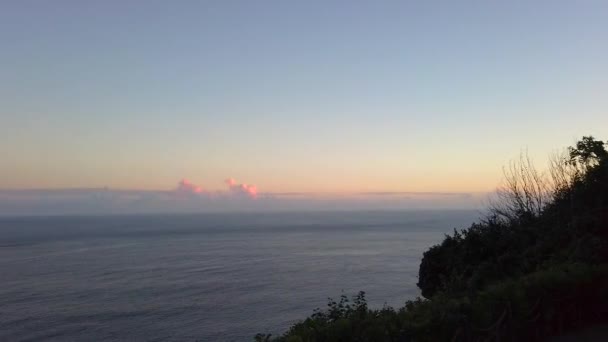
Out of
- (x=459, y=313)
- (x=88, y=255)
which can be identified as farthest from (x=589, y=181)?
(x=88, y=255)

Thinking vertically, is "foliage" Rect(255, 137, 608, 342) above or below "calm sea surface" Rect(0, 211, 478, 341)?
above

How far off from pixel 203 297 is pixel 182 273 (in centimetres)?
1854

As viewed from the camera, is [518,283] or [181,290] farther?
[181,290]

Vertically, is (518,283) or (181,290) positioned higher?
(518,283)

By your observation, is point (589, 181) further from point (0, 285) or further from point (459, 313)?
point (0, 285)

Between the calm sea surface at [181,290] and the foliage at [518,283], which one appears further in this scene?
the calm sea surface at [181,290]

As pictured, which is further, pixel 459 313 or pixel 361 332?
pixel 459 313

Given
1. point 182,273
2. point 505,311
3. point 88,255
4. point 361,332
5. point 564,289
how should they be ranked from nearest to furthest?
point 361,332 < point 505,311 < point 564,289 < point 182,273 < point 88,255

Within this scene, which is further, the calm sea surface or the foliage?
the calm sea surface

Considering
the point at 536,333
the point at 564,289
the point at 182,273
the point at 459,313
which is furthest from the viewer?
the point at 182,273

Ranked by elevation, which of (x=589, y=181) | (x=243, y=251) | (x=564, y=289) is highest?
(x=589, y=181)

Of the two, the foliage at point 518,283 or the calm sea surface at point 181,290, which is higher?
the foliage at point 518,283

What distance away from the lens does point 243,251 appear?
9669 centimetres

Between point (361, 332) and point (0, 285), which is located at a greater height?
point (361, 332)
